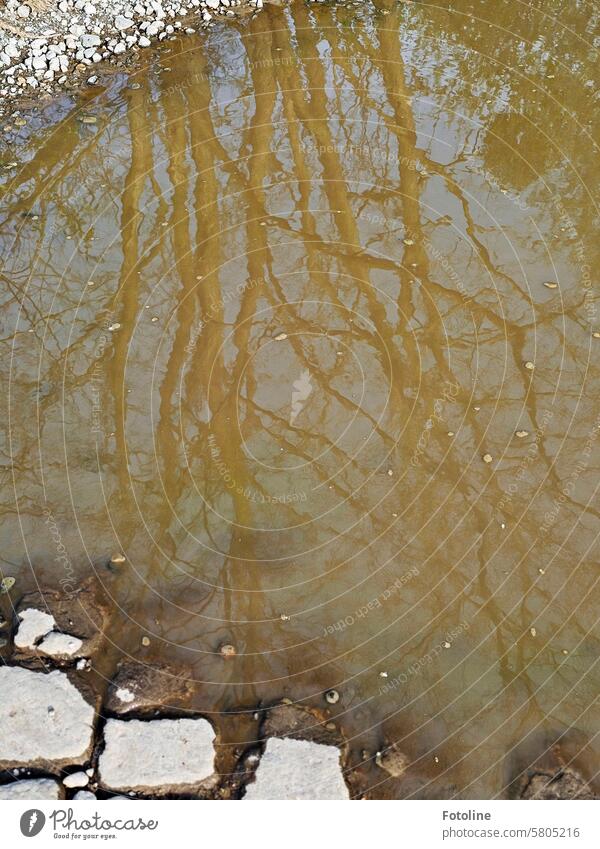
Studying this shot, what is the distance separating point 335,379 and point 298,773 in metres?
2.35

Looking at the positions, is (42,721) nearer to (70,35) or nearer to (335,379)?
(335,379)

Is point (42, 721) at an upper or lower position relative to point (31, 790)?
upper

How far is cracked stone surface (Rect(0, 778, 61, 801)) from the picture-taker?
10.2ft

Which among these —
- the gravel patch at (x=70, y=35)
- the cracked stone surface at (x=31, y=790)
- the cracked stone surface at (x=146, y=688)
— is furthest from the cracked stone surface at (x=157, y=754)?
the gravel patch at (x=70, y=35)

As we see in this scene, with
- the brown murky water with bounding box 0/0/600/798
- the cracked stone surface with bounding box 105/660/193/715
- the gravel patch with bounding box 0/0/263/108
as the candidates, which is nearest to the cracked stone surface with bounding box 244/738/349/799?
the brown murky water with bounding box 0/0/600/798

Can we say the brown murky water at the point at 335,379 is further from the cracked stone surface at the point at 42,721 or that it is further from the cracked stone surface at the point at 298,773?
the cracked stone surface at the point at 42,721

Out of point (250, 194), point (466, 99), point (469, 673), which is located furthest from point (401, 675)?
point (466, 99)

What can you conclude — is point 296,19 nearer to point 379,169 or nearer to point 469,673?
point 379,169

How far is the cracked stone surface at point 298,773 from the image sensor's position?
3.14 m

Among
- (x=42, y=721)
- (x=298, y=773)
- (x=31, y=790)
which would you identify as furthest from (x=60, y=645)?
(x=298, y=773)

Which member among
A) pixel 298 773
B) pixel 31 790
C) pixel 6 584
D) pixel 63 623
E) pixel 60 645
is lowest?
pixel 298 773

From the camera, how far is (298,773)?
3.19 m
